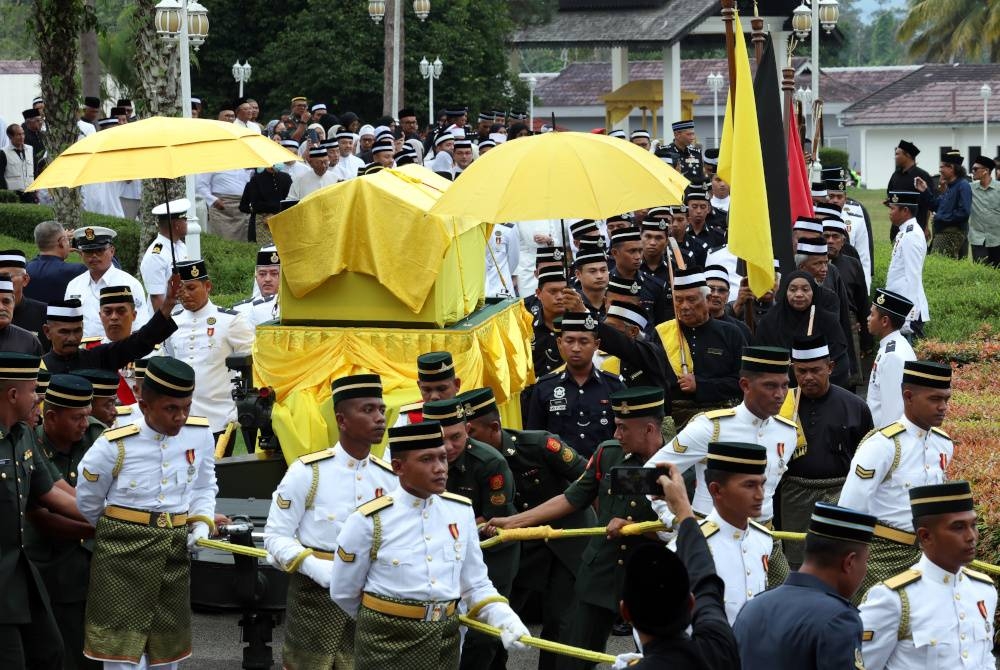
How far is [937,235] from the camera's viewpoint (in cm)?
2345

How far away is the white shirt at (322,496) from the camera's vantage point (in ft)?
22.6

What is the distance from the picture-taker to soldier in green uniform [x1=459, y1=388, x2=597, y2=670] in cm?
786

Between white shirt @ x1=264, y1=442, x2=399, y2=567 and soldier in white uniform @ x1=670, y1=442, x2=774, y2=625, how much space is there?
151 centimetres

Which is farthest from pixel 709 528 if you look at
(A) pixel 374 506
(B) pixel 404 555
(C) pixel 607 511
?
(A) pixel 374 506

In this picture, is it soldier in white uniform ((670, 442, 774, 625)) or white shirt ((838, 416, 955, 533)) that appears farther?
white shirt ((838, 416, 955, 533))

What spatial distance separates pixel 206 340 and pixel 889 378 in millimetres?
4891

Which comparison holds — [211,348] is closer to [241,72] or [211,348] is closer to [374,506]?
[374,506]

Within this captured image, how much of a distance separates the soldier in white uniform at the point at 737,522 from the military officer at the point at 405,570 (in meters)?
0.91

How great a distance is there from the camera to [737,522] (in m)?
6.31

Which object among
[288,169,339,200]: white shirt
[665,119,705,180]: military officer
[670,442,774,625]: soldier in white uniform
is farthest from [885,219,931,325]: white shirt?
[670,442,774,625]: soldier in white uniform

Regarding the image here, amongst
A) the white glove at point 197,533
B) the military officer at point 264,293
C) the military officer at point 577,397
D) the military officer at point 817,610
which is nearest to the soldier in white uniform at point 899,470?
the military officer at point 577,397

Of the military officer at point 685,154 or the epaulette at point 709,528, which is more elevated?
the military officer at point 685,154

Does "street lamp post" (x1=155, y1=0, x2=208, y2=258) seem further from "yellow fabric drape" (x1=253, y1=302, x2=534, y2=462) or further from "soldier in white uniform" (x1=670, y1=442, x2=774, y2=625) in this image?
"soldier in white uniform" (x1=670, y1=442, x2=774, y2=625)

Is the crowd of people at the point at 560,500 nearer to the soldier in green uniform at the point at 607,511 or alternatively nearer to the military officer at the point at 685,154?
the soldier in green uniform at the point at 607,511
